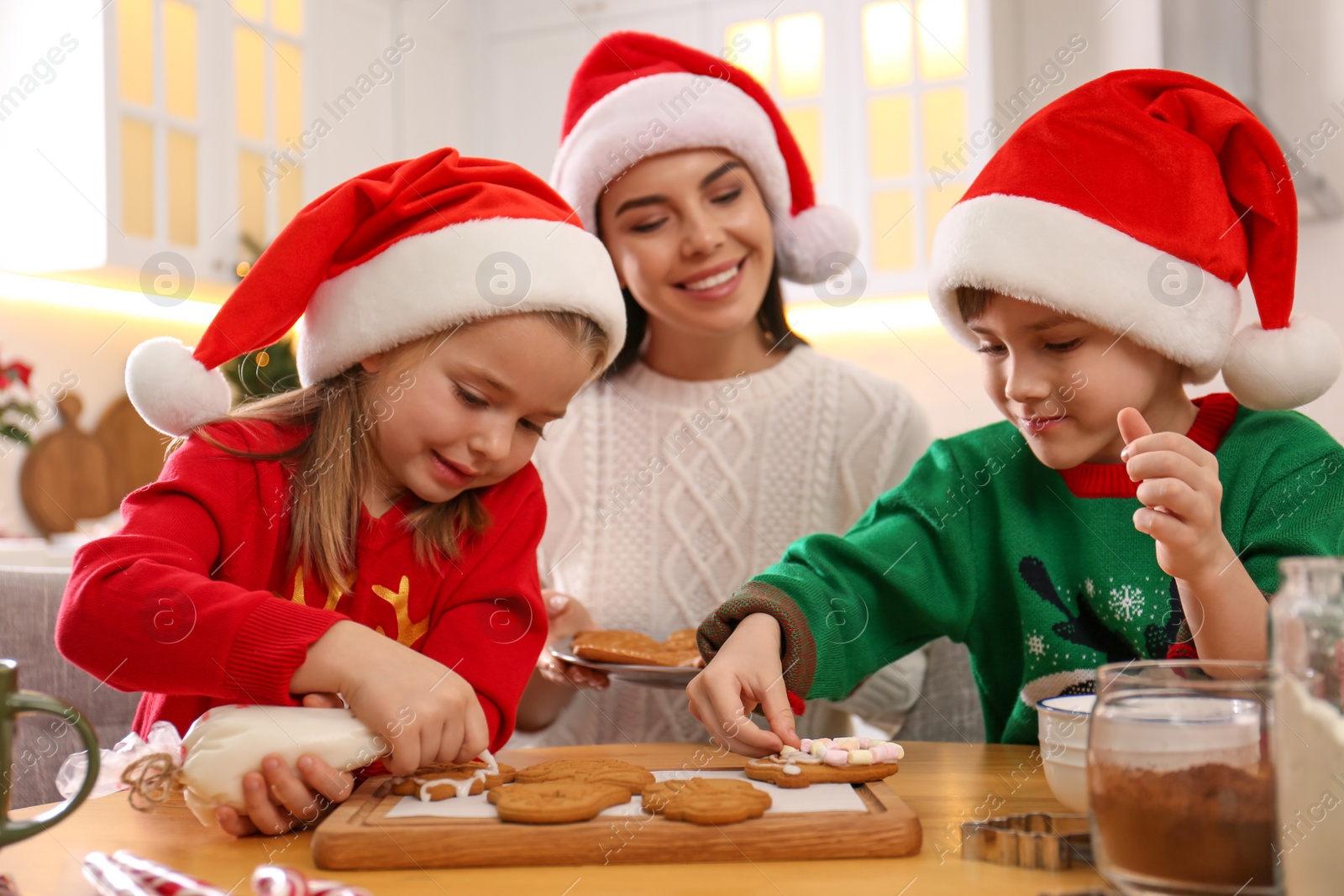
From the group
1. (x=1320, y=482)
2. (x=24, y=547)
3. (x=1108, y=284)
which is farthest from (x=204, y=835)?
(x=24, y=547)

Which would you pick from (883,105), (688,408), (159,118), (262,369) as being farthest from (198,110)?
(688,408)

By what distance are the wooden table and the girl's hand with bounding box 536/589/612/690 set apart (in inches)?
22.3

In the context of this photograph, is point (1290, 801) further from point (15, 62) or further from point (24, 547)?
point (15, 62)

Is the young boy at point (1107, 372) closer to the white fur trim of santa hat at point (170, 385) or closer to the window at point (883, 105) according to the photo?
the white fur trim of santa hat at point (170, 385)

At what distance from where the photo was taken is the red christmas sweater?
2.65 ft

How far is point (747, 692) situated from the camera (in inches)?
35.9

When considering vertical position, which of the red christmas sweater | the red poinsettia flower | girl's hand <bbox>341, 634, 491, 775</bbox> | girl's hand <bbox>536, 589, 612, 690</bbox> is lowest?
girl's hand <bbox>536, 589, 612, 690</bbox>

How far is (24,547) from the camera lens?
88.7 inches

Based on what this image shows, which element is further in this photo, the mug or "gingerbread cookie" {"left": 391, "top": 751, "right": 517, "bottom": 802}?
"gingerbread cookie" {"left": 391, "top": 751, "right": 517, "bottom": 802}

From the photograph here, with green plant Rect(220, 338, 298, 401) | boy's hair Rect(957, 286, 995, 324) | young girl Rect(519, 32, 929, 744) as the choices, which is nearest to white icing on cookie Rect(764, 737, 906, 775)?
boy's hair Rect(957, 286, 995, 324)

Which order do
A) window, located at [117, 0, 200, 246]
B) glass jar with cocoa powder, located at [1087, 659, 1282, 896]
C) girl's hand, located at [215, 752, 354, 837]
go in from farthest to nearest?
window, located at [117, 0, 200, 246] < girl's hand, located at [215, 752, 354, 837] < glass jar with cocoa powder, located at [1087, 659, 1282, 896]

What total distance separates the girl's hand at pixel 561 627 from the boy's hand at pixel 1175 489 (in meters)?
0.70

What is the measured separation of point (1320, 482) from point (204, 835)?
0.95 metres

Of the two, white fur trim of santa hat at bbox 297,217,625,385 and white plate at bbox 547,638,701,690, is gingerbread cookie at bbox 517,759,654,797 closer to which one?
white plate at bbox 547,638,701,690
